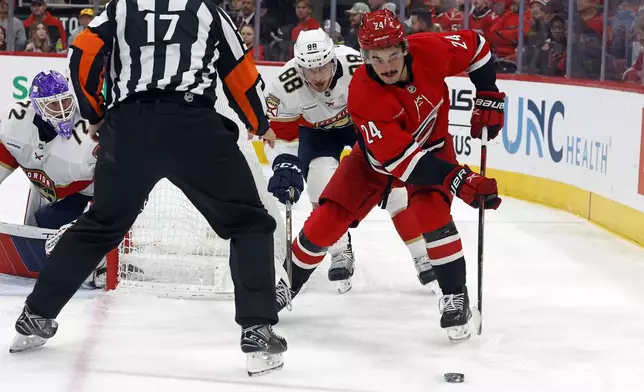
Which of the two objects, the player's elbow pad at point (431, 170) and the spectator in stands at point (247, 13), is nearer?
the player's elbow pad at point (431, 170)

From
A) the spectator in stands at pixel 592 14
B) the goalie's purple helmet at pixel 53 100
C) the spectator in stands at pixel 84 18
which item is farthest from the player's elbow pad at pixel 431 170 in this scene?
the spectator in stands at pixel 84 18

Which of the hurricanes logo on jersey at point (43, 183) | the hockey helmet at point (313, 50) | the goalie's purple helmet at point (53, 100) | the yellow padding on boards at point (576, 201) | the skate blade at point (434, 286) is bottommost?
the yellow padding on boards at point (576, 201)

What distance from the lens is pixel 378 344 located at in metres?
3.45

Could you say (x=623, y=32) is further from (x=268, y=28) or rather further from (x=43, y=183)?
(x=268, y=28)

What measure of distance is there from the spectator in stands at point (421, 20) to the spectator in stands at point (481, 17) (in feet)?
1.01

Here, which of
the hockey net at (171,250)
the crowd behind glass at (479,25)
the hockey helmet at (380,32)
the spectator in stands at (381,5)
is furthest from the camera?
the spectator in stands at (381,5)

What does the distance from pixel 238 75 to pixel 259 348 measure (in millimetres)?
747

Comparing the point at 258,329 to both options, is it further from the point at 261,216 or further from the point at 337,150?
the point at 337,150

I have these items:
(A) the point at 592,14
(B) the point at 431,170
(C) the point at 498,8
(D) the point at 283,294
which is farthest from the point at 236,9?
(B) the point at 431,170

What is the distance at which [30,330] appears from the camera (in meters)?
3.19

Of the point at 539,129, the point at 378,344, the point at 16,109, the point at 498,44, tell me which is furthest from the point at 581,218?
the point at 16,109

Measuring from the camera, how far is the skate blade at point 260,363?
3.05 meters

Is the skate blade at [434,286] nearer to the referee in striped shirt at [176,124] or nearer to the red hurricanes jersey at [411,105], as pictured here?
the red hurricanes jersey at [411,105]

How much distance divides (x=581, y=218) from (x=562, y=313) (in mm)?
2060
